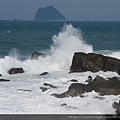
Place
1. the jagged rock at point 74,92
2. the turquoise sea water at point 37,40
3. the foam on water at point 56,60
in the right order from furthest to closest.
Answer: the turquoise sea water at point 37,40
the foam on water at point 56,60
the jagged rock at point 74,92

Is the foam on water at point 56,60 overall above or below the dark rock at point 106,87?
above

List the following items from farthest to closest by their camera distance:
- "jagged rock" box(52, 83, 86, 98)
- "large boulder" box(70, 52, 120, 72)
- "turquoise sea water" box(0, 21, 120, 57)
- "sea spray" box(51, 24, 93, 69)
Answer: "turquoise sea water" box(0, 21, 120, 57), "sea spray" box(51, 24, 93, 69), "large boulder" box(70, 52, 120, 72), "jagged rock" box(52, 83, 86, 98)

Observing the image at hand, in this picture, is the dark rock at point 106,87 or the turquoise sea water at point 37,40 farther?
the turquoise sea water at point 37,40

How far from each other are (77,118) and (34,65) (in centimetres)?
1508

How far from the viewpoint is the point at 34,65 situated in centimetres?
2752

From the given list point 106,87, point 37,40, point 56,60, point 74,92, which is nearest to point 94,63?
point 56,60

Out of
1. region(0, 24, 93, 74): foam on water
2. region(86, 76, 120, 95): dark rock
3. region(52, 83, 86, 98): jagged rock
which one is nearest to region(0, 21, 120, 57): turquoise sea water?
region(0, 24, 93, 74): foam on water

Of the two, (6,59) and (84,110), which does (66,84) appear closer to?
(84,110)

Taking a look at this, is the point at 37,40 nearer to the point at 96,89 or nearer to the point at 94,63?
the point at 94,63

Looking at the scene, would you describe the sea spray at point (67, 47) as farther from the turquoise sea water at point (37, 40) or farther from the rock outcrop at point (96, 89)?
the rock outcrop at point (96, 89)

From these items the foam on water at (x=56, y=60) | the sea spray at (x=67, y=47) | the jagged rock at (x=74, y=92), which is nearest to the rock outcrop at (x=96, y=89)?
the jagged rock at (x=74, y=92)

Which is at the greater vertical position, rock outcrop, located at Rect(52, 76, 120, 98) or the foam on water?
the foam on water

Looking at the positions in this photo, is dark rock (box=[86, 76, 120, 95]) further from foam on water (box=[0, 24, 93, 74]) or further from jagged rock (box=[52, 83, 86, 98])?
foam on water (box=[0, 24, 93, 74])

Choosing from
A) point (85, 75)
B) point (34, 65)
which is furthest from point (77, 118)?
point (34, 65)
